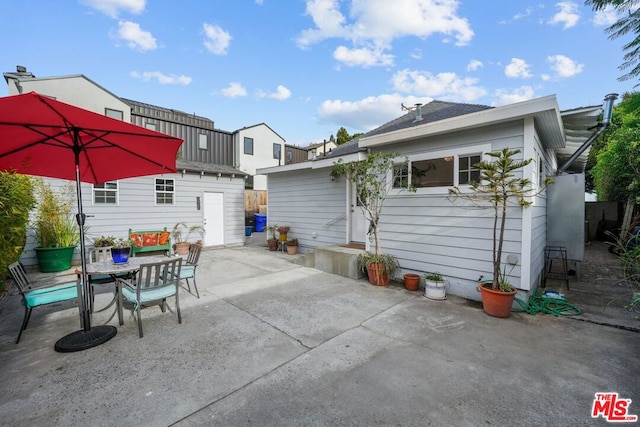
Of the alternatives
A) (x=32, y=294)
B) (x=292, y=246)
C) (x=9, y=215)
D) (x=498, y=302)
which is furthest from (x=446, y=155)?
(x=9, y=215)

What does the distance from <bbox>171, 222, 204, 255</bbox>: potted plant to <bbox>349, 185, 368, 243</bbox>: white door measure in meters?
5.52

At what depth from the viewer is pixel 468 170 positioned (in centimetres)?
460

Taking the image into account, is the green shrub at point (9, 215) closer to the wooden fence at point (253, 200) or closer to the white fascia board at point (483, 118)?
the white fascia board at point (483, 118)

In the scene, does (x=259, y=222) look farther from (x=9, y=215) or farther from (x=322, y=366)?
(x=322, y=366)

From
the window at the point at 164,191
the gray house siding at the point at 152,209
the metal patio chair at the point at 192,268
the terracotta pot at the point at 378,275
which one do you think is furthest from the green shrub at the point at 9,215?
the terracotta pot at the point at 378,275

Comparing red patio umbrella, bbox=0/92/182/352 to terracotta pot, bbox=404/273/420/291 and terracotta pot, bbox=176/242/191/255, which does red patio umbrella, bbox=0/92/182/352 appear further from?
terracotta pot, bbox=176/242/191/255

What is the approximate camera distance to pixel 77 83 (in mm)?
11375

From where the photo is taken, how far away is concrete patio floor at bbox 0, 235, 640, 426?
1.98 meters

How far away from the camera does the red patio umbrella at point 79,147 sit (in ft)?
7.61

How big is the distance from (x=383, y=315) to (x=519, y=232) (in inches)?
97.0

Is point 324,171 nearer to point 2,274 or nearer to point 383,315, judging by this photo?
point 383,315

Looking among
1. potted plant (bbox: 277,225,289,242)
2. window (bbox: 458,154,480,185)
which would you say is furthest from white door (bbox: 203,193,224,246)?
window (bbox: 458,154,480,185)

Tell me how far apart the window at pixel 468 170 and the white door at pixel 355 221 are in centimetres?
274

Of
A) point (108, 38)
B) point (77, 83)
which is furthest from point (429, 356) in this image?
point (77, 83)
